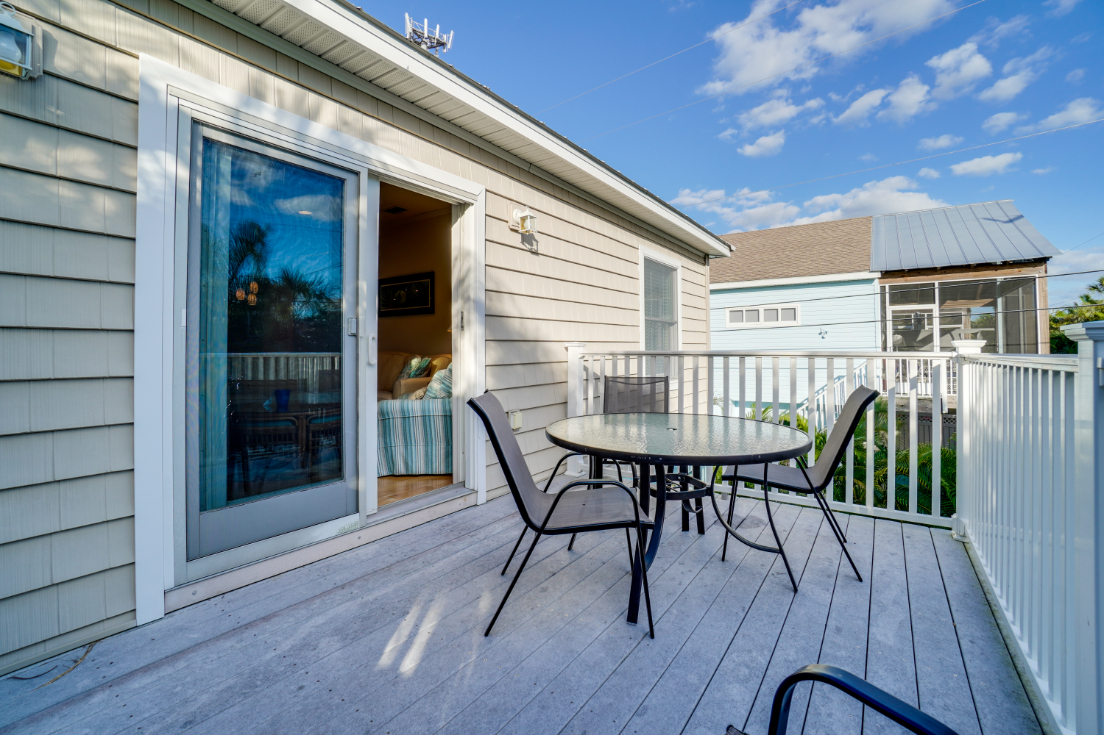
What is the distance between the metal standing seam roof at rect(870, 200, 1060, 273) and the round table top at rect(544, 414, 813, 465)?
9.48 m

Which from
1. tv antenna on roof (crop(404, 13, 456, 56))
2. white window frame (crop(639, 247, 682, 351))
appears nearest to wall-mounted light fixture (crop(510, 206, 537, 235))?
white window frame (crop(639, 247, 682, 351))

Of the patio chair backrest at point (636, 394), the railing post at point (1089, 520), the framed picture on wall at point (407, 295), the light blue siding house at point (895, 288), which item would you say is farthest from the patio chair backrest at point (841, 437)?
the light blue siding house at point (895, 288)

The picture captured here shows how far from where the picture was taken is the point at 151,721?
132cm

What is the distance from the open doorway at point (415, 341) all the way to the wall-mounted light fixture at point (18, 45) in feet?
7.60

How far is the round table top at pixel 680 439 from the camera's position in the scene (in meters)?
1.77

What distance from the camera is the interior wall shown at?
5.29 meters

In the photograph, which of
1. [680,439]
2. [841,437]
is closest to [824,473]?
[841,437]

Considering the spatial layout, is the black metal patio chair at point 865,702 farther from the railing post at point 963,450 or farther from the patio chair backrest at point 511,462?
the railing post at point 963,450

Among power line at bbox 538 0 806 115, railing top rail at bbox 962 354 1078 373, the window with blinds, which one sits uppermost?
power line at bbox 538 0 806 115

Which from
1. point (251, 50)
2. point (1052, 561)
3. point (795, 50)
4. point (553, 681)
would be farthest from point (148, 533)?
point (795, 50)

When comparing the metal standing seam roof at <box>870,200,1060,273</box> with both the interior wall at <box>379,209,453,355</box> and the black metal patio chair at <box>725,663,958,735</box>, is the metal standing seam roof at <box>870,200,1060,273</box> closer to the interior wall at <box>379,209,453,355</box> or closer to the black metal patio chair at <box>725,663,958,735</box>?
the interior wall at <box>379,209,453,355</box>

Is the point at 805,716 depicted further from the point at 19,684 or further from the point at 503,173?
the point at 503,173

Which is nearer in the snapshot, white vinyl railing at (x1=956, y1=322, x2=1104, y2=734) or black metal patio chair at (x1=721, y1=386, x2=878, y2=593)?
white vinyl railing at (x1=956, y1=322, x2=1104, y2=734)

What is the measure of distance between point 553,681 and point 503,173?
128 inches
